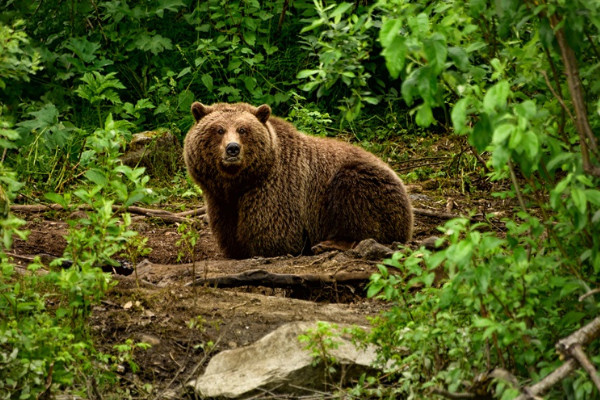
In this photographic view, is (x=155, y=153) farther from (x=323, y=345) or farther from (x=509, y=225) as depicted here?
Answer: (x=509, y=225)

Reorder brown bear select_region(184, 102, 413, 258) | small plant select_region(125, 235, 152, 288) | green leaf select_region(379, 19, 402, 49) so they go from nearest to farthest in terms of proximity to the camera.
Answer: green leaf select_region(379, 19, 402, 49) < small plant select_region(125, 235, 152, 288) < brown bear select_region(184, 102, 413, 258)

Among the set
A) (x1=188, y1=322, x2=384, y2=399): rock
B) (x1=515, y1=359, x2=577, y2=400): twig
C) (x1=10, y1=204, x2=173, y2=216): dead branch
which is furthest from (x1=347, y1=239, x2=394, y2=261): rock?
(x1=515, y1=359, x2=577, y2=400): twig

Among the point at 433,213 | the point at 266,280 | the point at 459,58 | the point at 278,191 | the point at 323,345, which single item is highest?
the point at 459,58

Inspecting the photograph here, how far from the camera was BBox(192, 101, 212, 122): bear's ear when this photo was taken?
7949mm

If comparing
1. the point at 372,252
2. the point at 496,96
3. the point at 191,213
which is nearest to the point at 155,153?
the point at 191,213

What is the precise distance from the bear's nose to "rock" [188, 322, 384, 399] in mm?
3206

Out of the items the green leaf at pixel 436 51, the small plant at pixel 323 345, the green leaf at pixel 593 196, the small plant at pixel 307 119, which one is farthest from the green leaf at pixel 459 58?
the small plant at pixel 307 119

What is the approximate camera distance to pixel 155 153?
1002cm

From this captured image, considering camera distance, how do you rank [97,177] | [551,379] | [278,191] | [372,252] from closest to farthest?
[551,379] → [97,177] → [372,252] → [278,191]

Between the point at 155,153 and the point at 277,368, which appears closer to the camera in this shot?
the point at 277,368

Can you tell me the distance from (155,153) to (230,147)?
2618mm

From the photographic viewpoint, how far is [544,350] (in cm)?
388

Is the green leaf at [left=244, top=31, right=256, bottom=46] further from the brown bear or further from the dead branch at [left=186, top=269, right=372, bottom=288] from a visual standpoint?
the dead branch at [left=186, top=269, right=372, bottom=288]

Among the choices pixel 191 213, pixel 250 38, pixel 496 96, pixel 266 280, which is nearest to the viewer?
pixel 496 96
